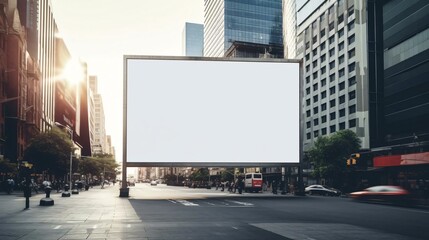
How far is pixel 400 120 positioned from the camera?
230 ft

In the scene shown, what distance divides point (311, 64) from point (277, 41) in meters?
72.0

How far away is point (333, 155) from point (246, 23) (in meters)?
112

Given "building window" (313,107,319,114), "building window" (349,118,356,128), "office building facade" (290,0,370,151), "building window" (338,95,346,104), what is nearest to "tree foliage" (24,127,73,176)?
"office building facade" (290,0,370,151)

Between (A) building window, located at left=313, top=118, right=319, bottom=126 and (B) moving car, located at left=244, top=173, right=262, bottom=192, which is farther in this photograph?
(A) building window, located at left=313, top=118, right=319, bottom=126

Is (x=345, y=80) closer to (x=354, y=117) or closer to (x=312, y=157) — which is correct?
(x=354, y=117)

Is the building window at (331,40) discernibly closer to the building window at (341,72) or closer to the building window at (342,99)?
the building window at (341,72)

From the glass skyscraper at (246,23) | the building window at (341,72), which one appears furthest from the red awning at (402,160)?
the glass skyscraper at (246,23)

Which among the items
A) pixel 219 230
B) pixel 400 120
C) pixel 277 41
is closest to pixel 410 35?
pixel 400 120

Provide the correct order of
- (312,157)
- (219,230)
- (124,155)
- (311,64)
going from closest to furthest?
(219,230)
(124,155)
(312,157)
(311,64)

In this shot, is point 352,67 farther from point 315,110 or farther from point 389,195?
point 389,195

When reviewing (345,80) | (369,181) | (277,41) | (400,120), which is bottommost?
(369,181)

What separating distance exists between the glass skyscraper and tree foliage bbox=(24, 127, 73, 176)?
336 ft

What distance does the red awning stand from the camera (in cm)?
5275

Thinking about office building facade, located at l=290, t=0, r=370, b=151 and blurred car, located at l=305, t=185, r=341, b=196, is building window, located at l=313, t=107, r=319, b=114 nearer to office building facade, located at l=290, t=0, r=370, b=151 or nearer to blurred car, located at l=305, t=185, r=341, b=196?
office building facade, located at l=290, t=0, r=370, b=151
